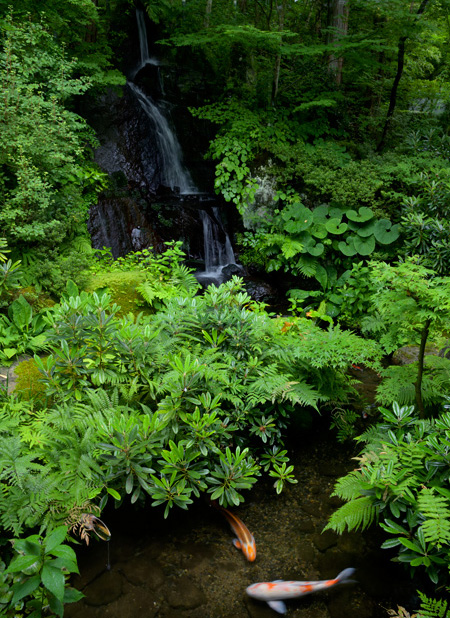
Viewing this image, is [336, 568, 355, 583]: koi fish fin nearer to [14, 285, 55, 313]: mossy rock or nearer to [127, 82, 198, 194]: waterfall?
[14, 285, 55, 313]: mossy rock

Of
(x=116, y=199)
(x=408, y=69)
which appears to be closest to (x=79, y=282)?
(x=116, y=199)

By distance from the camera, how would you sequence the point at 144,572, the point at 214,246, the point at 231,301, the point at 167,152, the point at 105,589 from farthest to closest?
the point at 167,152 < the point at 214,246 < the point at 231,301 < the point at 144,572 < the point at 105,589

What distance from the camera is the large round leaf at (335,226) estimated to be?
23.7ft

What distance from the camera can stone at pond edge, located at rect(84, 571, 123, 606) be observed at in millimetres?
2600

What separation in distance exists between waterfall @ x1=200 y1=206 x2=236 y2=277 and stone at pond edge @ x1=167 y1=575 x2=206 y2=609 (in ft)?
19.7

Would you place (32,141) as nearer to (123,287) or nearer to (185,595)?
(123,287)

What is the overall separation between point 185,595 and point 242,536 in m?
0.59

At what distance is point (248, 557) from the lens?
115 inches

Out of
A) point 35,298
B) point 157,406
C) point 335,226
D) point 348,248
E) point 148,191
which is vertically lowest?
point 157,406

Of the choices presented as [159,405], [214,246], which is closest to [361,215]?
[214,246]

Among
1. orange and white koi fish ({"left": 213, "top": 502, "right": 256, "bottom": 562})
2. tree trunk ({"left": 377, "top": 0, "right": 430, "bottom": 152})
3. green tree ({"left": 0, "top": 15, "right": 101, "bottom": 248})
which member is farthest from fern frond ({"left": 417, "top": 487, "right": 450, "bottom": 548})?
tree trunk ({"left": 377, "top": 0, "right": 430, "bottom": 152})

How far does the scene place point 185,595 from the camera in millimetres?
2674

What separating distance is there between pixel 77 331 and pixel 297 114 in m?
7.80

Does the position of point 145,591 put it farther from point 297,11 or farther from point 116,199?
point 297,11
